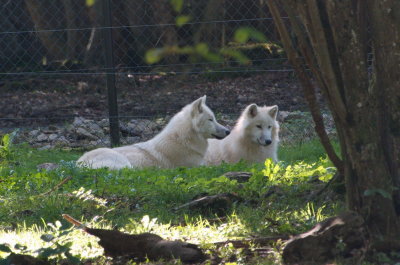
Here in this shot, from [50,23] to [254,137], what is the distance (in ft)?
24.9

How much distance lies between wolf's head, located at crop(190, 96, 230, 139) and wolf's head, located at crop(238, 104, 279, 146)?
1.33ft

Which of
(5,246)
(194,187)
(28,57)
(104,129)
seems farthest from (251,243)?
(28,57)

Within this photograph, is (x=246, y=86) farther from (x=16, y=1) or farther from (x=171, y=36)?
(x=16, y=1)

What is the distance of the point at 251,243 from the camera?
139 inches

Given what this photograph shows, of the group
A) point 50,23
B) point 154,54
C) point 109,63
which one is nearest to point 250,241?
point 154,54

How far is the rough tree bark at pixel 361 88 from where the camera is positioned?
3133mm

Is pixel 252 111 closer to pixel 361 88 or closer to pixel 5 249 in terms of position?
pixel 361 88

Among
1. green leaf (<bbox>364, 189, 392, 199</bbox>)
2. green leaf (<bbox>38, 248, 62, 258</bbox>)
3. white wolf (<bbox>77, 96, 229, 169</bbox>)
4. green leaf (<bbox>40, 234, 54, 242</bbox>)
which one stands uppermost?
green leaf (<bbox>364, 189, 392, 199</bbox>)

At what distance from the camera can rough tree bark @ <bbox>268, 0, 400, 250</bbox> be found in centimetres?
313

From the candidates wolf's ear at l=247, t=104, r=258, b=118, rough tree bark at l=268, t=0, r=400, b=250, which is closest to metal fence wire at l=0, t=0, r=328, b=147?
wolf's ear at l=247, t=104, r=258, b=118

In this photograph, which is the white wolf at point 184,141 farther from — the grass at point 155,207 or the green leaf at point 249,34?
the green leaf at point 249,34

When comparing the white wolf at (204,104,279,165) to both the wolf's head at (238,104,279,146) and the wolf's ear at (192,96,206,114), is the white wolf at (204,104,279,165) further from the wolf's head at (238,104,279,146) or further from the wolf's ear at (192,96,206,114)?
the wolf's ear at (192,96,206,114)

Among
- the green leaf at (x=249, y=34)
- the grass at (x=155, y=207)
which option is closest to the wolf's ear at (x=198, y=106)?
the grass at (x=155, y=207)

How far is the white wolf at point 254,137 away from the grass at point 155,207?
2.79 metres
